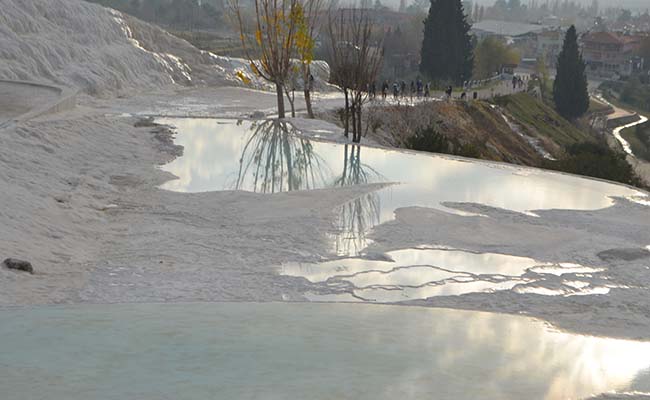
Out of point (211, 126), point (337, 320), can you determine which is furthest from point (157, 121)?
Result: point (337, 320)

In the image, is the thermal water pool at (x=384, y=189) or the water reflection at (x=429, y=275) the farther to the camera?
the thermal water pool at (x=384, y=189)

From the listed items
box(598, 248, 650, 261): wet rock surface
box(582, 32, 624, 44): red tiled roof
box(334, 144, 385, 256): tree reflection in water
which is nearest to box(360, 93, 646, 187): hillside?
box(334, 144, 385, 256): tree reflection in water

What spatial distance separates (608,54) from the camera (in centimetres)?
9600

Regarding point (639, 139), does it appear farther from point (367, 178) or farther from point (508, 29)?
point (508, 29)

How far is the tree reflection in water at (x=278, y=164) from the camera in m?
10.4

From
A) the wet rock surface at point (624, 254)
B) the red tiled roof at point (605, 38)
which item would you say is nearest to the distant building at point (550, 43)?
the red tiled roof at point (605, 38)

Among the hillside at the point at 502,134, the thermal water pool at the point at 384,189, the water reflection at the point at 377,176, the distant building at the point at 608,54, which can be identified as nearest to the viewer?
the thermal water pool at the point at 384,189

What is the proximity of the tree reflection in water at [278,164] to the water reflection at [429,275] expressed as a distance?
2891mm

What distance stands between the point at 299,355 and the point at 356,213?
148 inches

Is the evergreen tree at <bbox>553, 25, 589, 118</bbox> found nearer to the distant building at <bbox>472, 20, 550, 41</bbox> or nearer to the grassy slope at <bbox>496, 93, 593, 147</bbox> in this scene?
the grassy slope at <bbox>496, 93, 593, 147</bbox>

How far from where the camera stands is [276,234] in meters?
8.18

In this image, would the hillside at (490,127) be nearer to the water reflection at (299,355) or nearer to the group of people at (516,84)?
the group of people at (516,84)

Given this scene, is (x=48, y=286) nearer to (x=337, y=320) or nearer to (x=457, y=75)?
(x=337, y=320)

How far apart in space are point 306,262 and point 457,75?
3601 cm
